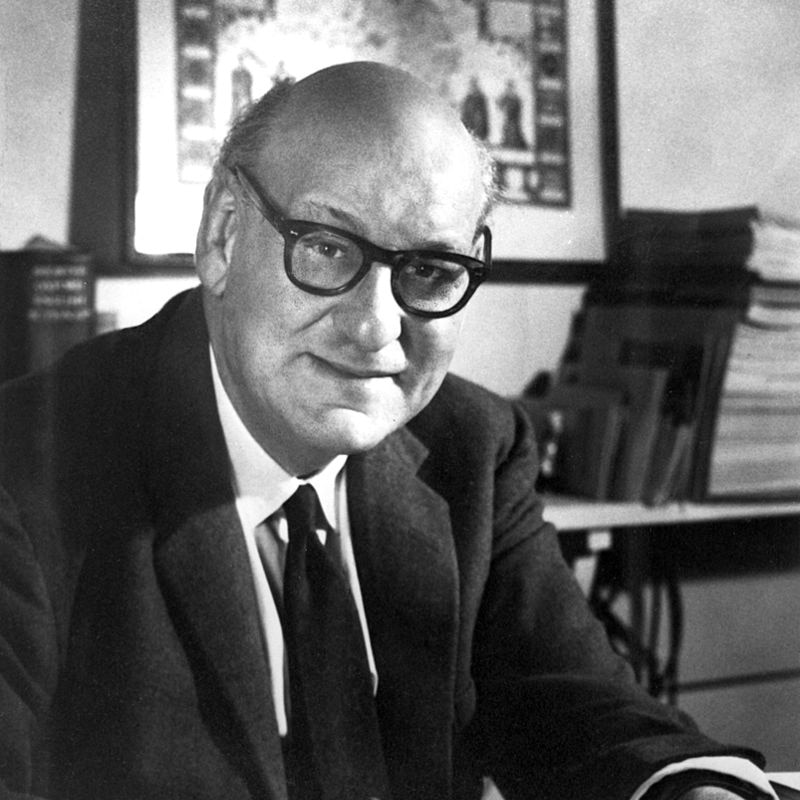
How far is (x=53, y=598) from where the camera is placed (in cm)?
89

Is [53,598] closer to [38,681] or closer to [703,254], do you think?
[38,681]

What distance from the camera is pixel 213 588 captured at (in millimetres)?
903

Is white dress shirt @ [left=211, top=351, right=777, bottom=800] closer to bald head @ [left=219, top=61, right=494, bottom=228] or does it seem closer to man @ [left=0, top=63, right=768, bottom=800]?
man @ [left=0, top=63, right=768, bottom=800]

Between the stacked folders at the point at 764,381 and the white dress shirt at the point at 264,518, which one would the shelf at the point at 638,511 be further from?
the white dress shirt at the point at 264,518

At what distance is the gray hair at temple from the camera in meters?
0.89

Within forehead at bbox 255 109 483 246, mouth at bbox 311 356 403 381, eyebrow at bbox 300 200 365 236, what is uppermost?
forehead at bbox 255 109 483 246

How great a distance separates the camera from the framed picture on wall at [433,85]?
121 centimetres

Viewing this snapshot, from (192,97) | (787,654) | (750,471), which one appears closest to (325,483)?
(192,97)

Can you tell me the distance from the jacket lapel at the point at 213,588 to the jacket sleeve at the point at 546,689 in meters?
0.26

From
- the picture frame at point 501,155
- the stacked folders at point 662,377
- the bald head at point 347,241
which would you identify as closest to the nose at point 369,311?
the bald head at point 347,241

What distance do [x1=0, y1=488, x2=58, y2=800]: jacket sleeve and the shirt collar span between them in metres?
0.20

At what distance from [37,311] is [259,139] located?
0.49 meters

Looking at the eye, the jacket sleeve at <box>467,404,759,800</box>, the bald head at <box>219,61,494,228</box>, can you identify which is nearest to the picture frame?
the bald head at <box>219,61,494,228</box>

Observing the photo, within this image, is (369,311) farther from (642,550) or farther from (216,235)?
(642,550)
